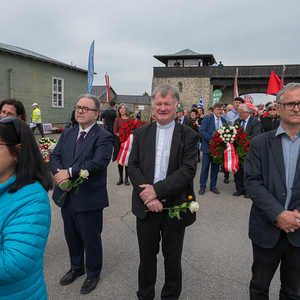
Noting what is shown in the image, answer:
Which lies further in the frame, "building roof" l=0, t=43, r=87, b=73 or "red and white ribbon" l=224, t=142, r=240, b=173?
"building roof" l=0, t=43, r=87, b=73

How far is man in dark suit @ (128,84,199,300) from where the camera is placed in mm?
2314

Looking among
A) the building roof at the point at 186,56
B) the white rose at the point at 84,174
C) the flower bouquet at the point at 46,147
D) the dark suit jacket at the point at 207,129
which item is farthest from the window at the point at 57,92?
the building roof at the point at 186,56

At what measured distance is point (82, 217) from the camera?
2.64m

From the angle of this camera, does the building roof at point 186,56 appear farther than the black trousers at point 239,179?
Yes

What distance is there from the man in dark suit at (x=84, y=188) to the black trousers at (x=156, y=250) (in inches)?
23.5

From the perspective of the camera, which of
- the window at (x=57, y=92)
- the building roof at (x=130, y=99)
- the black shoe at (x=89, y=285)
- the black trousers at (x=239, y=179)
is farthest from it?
the building roof at (x=130, y=99)

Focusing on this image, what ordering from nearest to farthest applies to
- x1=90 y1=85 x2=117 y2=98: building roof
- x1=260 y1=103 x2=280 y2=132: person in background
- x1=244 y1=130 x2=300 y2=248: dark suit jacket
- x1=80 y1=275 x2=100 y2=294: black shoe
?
1. x1=244 y1=130 x2=300 y2=248: dark suit jacket
2. x1=80 y1=275 x2=100 y2=294: black shoe
3. x1=260 y1=103 x2=280 y2=132: person in background
4. x1=90 y1=85 x2=117 y2=98: building roof

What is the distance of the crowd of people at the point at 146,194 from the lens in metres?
1.30

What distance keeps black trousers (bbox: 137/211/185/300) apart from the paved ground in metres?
0.26

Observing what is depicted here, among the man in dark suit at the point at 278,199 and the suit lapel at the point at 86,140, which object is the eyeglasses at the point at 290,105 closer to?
the man in dark suit at the point at 278,199

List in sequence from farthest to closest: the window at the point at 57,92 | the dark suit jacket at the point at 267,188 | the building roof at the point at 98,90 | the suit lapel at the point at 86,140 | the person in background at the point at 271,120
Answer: the building roof at the point at 98,90 → the window at the point at 57,92 → the person in background at the point at 271,120 → the suit lapel at the point at 86,140 → the dark suit jacket at the point at 267,188

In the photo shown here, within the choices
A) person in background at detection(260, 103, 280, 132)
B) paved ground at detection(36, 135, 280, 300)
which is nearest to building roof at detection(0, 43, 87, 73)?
paved ground at detection(36, 135, 280, 300)

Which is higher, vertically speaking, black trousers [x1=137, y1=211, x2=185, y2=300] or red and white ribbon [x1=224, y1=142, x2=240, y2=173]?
red and white ribbon [x1=224, y1=142, x2=240, y2=173]

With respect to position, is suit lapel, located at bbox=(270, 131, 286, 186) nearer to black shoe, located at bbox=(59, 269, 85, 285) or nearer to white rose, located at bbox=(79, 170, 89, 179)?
white rose, located at bbox=(79, 170, 89, 179)
